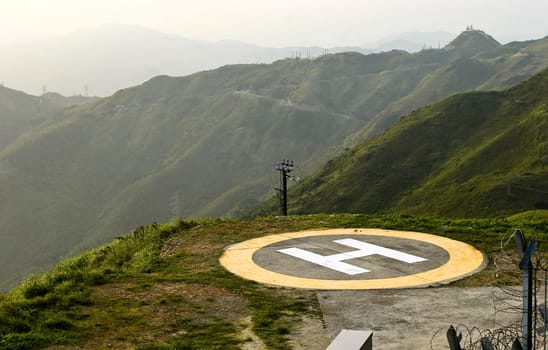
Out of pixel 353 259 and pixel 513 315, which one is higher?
pixel 353 259

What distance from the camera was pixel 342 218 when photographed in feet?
86.9

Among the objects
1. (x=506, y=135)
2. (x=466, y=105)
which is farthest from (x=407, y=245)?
(x=466, y=105)

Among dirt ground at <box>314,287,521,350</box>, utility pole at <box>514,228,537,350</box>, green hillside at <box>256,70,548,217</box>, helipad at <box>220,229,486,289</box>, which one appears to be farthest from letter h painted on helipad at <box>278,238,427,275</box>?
green hillside at <box>256,70,548,217</box>

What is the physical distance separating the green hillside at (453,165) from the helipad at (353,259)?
48.7 m

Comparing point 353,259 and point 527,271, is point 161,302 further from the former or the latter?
point 527,271

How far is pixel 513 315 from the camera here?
13703mm

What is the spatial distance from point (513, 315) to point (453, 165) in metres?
82.0

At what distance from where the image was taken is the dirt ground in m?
12.4

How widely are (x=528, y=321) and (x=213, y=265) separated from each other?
12.8 metres

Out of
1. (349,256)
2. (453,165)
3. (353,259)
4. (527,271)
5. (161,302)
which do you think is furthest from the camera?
(453,165)

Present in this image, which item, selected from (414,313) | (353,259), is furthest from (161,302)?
(353,259)

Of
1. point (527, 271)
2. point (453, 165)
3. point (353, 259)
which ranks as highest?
point (527, 271)

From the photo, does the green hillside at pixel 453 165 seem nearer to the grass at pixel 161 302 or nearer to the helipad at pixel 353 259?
the helipad at pixel 353 259

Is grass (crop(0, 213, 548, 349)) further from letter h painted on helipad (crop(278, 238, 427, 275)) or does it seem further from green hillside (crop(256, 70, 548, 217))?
green hillside (crop(256, 70, 548, 217))
